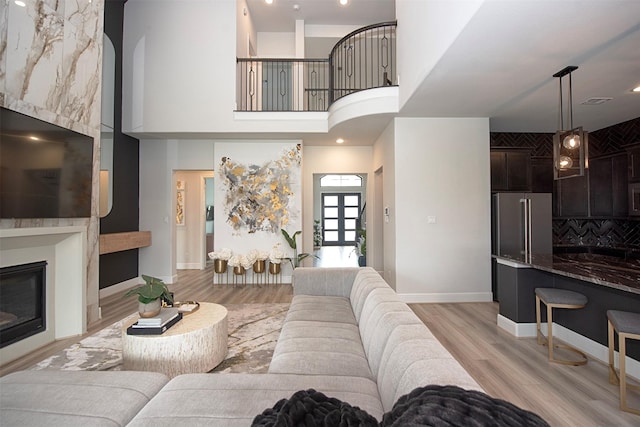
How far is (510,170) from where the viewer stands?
530 centimetres

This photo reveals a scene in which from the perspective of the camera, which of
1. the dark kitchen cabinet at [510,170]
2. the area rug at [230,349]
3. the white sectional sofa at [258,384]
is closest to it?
the white sectional sofa at [258,384]

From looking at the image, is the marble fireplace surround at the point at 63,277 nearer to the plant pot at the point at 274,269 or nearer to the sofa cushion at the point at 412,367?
the plant pot at the point at 274,269

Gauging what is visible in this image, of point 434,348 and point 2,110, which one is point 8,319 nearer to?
point 2,110

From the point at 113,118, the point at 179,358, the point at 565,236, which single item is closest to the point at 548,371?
the point at 179,358

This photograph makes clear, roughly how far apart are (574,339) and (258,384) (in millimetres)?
3191

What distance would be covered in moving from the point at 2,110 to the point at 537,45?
4521mm

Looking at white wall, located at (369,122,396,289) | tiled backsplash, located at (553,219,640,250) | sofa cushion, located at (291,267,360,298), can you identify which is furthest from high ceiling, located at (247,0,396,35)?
sofa cushion, located at (291,267,360,298)

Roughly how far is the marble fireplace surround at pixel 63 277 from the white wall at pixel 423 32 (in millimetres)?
4180

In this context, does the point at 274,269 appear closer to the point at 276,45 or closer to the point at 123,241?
the point at 123,241

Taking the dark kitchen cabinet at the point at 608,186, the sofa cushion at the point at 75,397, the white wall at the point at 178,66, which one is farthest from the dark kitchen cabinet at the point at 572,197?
the sofa cushion at the point at 75,397

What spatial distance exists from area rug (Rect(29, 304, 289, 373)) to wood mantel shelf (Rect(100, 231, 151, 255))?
1572 millimetres

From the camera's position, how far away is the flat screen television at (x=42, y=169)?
2629mm

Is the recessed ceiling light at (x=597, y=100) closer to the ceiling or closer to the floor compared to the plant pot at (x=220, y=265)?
closer to the ceiling

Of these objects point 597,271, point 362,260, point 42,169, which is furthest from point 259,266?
point 597,271
